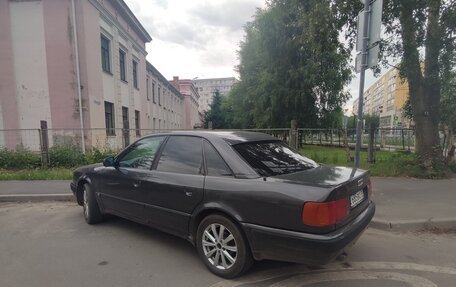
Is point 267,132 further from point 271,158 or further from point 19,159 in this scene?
point 19,159

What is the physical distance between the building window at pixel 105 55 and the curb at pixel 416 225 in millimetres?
15515

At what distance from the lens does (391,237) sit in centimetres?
457

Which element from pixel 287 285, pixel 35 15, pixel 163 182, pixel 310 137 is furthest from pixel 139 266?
pixel 35 15

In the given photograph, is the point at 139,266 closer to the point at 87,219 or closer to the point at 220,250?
the point at 220,250

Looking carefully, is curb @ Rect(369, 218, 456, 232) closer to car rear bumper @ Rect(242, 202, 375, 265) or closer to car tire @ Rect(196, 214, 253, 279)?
car rear bumper @ Rect(242, 202, 375, 265)

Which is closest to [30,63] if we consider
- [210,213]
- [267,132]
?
[267,132]

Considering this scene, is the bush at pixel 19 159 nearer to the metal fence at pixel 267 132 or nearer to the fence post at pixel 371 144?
the metal fence at pixel 267 132

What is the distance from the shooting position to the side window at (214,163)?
3463 mm

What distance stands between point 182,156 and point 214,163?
1.80ft

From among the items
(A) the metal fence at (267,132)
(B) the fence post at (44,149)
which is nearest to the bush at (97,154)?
(A) the metal fence at (267,132)

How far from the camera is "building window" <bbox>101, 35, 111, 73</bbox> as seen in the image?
1672 centimetres

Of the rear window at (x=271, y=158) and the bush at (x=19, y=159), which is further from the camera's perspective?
the bush at (x=19, y=159)

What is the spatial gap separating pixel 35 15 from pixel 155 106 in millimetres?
17246

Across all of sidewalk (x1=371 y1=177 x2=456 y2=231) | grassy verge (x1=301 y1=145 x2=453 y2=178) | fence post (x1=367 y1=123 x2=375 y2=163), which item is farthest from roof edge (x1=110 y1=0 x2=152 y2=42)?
sidewalk (x1=371 y1=177 x2=456 y2=231)
